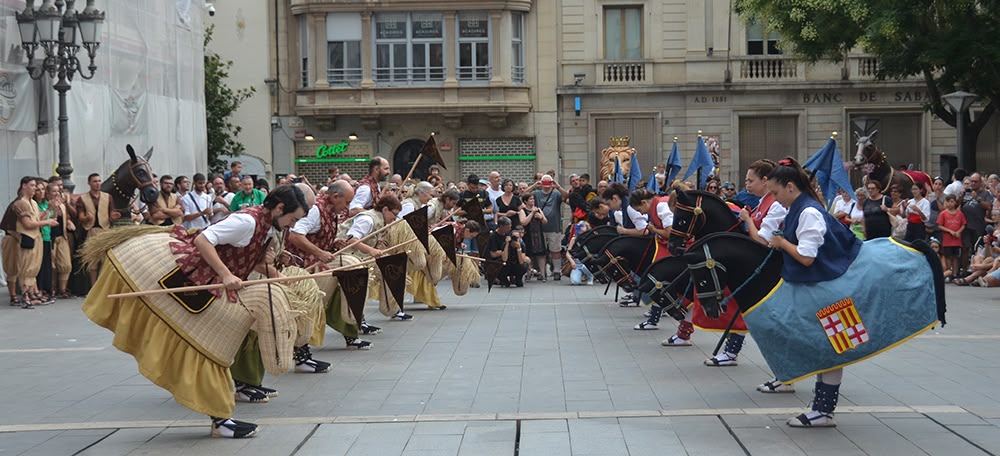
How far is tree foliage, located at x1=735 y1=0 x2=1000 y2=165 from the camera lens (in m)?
27.6

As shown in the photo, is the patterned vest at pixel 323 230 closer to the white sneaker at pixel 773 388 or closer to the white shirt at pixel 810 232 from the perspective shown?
the white sneaker at pixel 773 388

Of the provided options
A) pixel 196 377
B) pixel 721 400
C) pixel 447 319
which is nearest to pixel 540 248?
pixel 447 319

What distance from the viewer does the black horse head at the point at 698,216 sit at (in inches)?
427

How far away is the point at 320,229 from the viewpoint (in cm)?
1165

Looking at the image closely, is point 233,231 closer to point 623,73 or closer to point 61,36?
point 61,36

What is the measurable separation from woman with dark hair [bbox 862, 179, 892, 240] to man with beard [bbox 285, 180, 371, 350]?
Answer: 835 centimetres

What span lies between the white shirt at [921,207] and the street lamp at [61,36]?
43.5ft

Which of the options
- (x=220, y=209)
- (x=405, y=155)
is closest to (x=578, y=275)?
(x=220, y=209)

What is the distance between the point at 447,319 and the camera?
52.5ft

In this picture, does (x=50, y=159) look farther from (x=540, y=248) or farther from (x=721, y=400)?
(x=721, y=400)

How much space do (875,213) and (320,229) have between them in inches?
397

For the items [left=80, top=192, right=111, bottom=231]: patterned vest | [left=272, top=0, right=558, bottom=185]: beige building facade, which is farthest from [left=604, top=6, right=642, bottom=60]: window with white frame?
[left=80, top=192, right=111, bottom=231]: patterned vest

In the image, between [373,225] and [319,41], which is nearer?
[373,225]

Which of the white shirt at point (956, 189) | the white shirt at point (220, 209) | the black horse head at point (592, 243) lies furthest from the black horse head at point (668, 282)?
the white shirt at point (956, 189)
